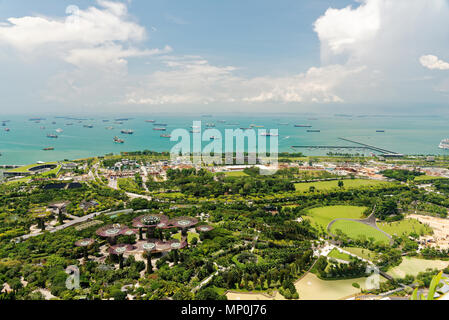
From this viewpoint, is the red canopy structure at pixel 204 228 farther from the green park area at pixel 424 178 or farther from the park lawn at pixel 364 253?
the green park area at pixel 424 178

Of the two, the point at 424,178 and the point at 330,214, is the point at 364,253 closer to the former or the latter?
the point at 330,214

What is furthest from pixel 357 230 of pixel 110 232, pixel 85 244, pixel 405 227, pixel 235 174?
pixel 235 174

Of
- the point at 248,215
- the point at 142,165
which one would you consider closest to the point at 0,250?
the point at 248,215

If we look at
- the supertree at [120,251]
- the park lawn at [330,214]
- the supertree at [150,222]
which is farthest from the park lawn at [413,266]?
the supertree at [120,251]

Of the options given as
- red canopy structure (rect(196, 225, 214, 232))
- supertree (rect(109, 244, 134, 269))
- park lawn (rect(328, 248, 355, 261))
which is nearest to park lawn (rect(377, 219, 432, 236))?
park lawn (rect(328, 248, 355, 261))

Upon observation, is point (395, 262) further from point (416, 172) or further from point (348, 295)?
point (416, 172)
